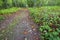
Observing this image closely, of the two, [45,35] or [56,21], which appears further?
A: [56,21]

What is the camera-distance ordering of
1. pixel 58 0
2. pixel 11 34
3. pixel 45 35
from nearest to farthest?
1. pixel 45 35
2. pixel 11 34
3. pixel 58 0

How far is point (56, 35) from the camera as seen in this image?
5867mm

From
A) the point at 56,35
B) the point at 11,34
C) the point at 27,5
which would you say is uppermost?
the point at 56,35

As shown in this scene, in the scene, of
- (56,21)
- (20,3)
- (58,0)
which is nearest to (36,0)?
(20,3)

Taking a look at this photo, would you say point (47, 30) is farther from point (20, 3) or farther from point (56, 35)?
point (20, 3)

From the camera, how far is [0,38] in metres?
6.69

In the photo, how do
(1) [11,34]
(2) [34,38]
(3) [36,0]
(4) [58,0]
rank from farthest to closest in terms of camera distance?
1. (4) [58,0]
2. (3) [36,0]
3. (1) [11,34]
4. (2) [34,38]

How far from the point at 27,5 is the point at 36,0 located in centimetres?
311

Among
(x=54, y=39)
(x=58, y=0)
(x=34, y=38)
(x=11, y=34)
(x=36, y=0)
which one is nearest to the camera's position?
(x=54, y=39)

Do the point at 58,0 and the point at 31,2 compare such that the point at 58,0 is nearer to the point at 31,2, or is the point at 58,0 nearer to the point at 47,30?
the point at 31,2

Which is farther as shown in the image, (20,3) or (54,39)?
(20,3)

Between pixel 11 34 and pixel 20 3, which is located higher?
pixel 11 34

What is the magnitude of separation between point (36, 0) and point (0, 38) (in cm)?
3075

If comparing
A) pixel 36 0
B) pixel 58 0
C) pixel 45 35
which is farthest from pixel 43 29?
pixel 58 0
